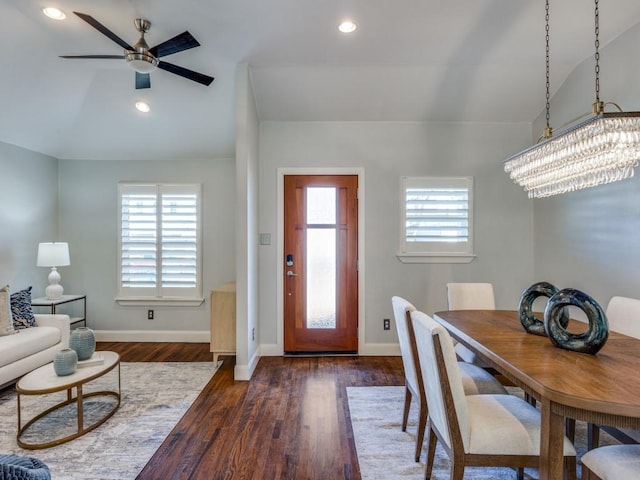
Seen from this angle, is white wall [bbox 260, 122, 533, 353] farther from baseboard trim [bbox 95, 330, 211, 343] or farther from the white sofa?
the white sofa

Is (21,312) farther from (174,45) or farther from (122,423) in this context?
(174,45)

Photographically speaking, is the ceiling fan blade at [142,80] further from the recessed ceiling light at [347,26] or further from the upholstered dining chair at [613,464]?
the upholstered dining chair at [613,464]

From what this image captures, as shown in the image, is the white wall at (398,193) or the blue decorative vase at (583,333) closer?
the blue decorative vase at (583,333)

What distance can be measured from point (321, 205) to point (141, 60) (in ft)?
7.37

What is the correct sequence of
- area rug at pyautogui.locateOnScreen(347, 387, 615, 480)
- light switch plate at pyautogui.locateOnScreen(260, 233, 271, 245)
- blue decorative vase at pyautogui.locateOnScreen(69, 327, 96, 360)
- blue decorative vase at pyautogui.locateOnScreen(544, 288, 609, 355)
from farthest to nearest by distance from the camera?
light switch plate at pyautogui.locateOnScreen(260, 233, 271, 245) < blue decorative vase at pyautogui.locateOnScreen(69, 327, 96, 360) < area rug at pyautogui.locateOnScreen(347, 387, 615, 480) < blue decorative vase at pyautogui.locateOnScreen(544, 288, 609, 355)

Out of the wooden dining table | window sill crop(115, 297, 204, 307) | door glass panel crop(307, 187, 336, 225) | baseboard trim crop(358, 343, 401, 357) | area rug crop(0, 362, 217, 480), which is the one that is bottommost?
area rug crop(0, 362, 217, 480)

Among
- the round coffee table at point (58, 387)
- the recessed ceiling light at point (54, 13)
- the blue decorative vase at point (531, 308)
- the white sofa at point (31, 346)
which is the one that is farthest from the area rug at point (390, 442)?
the recessed ceiling light at point (54, 13)

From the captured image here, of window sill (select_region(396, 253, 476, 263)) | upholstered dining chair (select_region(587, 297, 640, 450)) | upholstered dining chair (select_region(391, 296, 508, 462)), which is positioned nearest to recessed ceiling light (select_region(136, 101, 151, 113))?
window sill (select_region(396, 253, 476, 263))

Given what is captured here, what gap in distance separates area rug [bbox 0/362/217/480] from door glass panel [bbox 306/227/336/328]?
1.30 meters

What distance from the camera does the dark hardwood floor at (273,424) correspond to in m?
2.03

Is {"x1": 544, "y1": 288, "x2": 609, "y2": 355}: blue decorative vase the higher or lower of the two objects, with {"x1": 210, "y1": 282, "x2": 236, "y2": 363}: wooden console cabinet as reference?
higher

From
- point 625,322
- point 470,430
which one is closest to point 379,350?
point 625,322

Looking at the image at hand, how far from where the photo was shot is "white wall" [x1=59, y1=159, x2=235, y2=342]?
4.44 meters

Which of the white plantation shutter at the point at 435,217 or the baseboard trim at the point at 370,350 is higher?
the white plantation shutter at the point at 435,217
